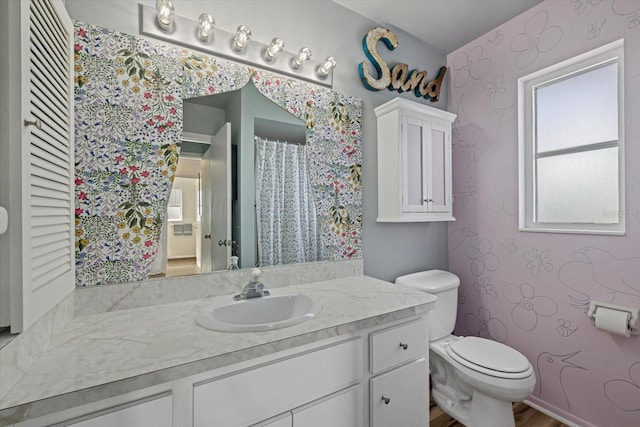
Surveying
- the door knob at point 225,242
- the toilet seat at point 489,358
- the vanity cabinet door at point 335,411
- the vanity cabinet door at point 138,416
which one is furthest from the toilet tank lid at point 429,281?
the vanity cabinet door at point 138,416

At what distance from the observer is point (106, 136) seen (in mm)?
1140

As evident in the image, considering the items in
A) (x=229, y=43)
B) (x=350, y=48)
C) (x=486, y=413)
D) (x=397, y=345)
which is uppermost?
(x=350, y=48)

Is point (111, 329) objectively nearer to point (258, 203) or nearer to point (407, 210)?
point (258, 203)

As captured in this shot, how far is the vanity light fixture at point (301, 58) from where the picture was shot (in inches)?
61.2

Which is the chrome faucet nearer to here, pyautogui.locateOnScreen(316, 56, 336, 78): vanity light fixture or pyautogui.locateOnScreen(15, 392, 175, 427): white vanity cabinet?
pyautogui.locateOnScreen(15, 392, 175, 427): white vanity cabinet

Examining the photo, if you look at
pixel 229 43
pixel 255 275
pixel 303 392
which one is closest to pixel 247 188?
pixel 255 275

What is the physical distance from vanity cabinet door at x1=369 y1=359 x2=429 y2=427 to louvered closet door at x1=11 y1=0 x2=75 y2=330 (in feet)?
3.69

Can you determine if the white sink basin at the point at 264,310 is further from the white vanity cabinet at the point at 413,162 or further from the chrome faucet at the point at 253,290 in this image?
the white vanity cabinet at the point at 413,162

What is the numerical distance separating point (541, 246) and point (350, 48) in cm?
174

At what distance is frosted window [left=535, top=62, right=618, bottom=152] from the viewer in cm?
157

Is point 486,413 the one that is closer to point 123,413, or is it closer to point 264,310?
point 264,310

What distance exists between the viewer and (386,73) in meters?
1.90

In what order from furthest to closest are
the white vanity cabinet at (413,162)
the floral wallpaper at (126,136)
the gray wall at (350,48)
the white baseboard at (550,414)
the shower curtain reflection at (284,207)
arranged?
the white vanity cabinet at (413,162) < the white baseboard at (550,414) < the shower curtain reflection at (284,207) < the gray wall at (350,48) < the floral wallpaper at (126,136)

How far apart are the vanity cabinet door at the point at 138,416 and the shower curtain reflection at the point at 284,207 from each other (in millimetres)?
789
